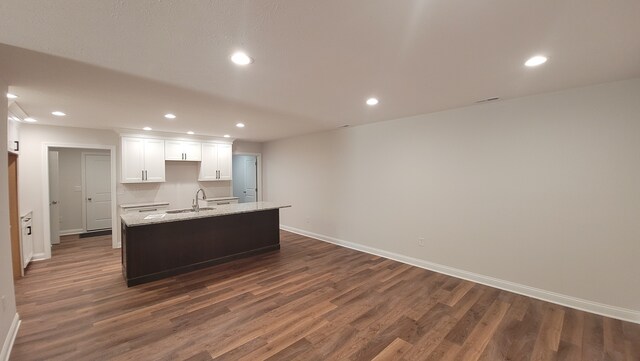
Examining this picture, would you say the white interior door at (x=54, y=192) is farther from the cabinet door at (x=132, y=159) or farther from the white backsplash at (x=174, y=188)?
the cabinet door at (x=132, y=159)

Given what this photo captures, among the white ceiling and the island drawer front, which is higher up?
the white ceiling

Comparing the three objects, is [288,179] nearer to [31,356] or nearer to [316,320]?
[316,320]

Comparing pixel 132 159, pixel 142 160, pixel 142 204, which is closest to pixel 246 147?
pixel 142 160

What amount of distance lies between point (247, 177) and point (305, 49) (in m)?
6.59

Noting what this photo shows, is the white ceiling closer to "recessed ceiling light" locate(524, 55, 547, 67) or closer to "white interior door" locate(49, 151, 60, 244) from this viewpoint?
"recessed ceiling light" locate(524, 55, 547, 67)

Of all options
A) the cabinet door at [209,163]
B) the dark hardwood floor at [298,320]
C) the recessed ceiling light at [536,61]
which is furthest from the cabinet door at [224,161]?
the recessed ceiling light at [536,61]

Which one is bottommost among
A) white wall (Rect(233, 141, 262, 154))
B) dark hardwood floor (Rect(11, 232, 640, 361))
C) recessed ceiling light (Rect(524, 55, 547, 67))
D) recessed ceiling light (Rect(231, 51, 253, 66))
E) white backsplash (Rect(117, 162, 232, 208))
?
dark hardwood floor (Rect(11, 232, 640, 361))

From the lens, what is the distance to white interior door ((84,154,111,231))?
267 inches

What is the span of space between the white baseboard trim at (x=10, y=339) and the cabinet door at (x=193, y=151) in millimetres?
4083

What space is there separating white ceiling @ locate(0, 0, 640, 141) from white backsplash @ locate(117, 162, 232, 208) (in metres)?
2.49

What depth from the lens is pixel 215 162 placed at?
6.54m

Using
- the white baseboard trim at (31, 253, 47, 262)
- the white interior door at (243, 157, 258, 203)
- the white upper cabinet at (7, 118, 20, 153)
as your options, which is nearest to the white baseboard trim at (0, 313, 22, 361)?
the white upper cabinet at (7, 118, 20, 153)

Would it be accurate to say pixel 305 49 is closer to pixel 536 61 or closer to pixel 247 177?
pixel 536 61

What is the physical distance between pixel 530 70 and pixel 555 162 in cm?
135
